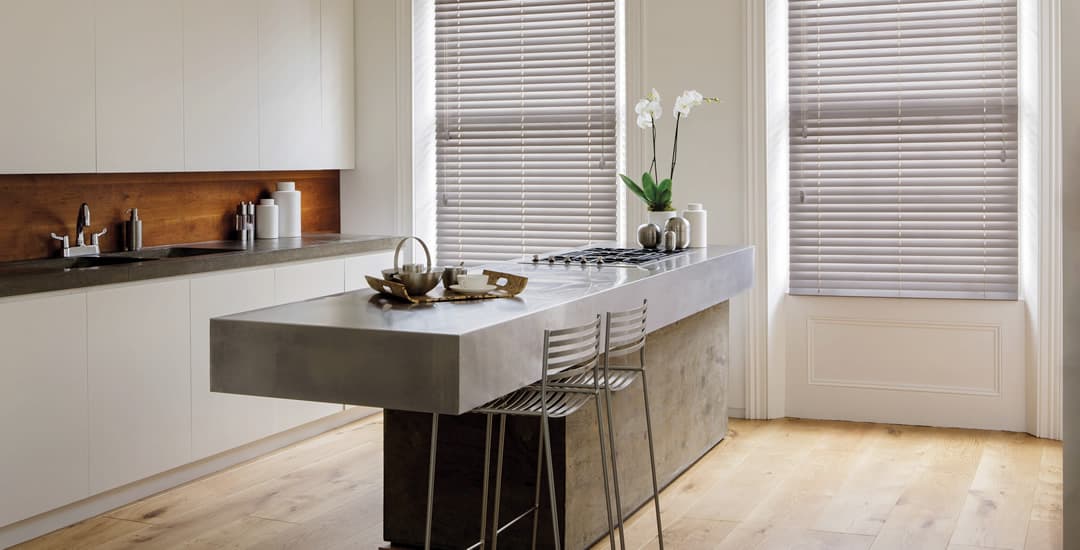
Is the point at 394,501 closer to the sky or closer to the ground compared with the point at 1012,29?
closer to the ground

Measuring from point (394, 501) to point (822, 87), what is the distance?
339cm

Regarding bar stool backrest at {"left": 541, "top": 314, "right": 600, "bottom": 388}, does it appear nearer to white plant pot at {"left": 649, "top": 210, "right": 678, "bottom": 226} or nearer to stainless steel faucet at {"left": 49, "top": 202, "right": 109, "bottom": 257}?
white plant pot at {"left": 649, "top": 210, "right": 678, "bottom": 226}

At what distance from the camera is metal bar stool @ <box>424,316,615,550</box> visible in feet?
10.3

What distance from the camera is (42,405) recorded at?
4035mm

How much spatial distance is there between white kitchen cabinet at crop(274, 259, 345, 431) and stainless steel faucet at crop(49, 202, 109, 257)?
796 millimetres

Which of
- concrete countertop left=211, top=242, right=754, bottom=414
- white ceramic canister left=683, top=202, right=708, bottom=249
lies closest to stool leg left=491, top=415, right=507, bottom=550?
concrete countertop left=211, top=242, right=754, bottom=414

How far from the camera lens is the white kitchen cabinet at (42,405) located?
154 inches

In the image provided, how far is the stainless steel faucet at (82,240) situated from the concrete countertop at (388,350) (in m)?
1.87

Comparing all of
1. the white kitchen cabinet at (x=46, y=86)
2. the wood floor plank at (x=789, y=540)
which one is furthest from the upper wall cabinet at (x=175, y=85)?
the wood floor plank at (x=789, y=540)

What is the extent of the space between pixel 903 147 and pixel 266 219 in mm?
3383

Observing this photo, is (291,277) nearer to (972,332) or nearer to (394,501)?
(394,501)

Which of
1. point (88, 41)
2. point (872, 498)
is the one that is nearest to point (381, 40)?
point (88, 41)

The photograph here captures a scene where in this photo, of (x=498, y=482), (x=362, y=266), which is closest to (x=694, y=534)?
(x=498, y=482)

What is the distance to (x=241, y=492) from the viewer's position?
15.4 ft
